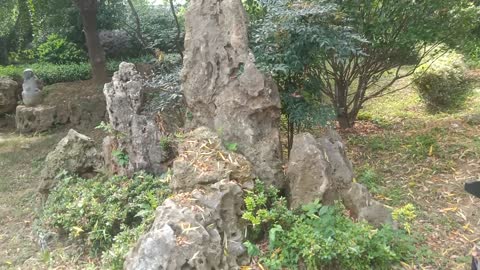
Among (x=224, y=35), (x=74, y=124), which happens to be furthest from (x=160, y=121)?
(x=74, y=124)

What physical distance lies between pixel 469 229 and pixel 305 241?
5.64ft

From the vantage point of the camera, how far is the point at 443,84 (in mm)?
7973

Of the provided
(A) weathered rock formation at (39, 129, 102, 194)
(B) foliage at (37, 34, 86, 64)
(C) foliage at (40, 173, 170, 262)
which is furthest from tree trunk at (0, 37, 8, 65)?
(C) foliage at (40, 173, 170, 262)

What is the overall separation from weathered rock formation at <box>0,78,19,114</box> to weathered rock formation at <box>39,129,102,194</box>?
15.8 feet

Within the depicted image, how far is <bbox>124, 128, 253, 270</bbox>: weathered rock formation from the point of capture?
2982mm

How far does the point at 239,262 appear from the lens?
3467mm

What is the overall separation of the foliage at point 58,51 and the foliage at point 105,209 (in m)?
7.41

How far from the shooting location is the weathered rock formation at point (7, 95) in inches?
357

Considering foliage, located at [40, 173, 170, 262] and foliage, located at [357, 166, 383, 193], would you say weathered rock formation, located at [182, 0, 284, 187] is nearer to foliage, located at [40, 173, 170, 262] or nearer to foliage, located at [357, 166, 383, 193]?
foliage, located at [40, 173, 170, 262]

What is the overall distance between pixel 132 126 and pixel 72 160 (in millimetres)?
909

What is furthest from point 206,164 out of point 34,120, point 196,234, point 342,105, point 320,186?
point 34,120

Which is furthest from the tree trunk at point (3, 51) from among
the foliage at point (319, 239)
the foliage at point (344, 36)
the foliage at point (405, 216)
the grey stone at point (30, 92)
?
the foliage at point (405, 216)

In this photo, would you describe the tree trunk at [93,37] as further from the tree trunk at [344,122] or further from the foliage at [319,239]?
the foliage at [319,239]

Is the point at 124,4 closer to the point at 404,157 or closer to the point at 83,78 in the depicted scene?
the point at 83,78
